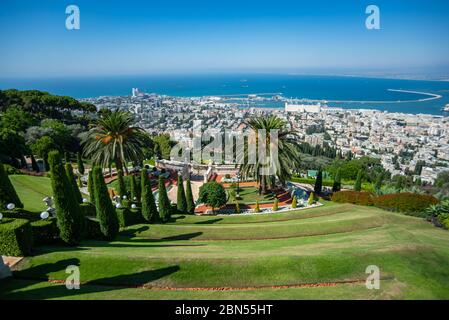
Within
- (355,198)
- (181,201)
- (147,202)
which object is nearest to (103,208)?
(147,202)

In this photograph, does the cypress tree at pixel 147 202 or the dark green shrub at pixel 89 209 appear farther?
the cypress tree at pixel 147 202

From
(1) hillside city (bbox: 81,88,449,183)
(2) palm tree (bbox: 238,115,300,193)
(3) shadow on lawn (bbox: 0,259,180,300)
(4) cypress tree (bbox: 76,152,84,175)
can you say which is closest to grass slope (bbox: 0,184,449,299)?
(3) shadow on lawn (bbox: 0,259,180,300)

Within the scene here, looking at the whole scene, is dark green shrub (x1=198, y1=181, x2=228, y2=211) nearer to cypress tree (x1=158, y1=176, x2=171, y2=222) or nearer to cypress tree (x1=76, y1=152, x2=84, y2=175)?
cypress tree (x1=158, y1=176, x2=171, y2=222)

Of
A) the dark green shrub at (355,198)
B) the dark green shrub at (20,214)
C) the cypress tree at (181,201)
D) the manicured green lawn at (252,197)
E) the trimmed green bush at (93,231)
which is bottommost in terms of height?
the manicured green lawn at (252,197)

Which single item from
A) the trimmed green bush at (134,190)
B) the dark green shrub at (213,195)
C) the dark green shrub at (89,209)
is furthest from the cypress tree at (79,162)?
the dark green shrub at (89,209)

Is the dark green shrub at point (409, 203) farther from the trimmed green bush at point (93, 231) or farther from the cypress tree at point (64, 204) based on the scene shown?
the cypress tree at point (64, 204)

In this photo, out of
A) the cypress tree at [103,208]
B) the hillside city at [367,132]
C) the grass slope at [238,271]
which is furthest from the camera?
the hillside city at [367,132]
